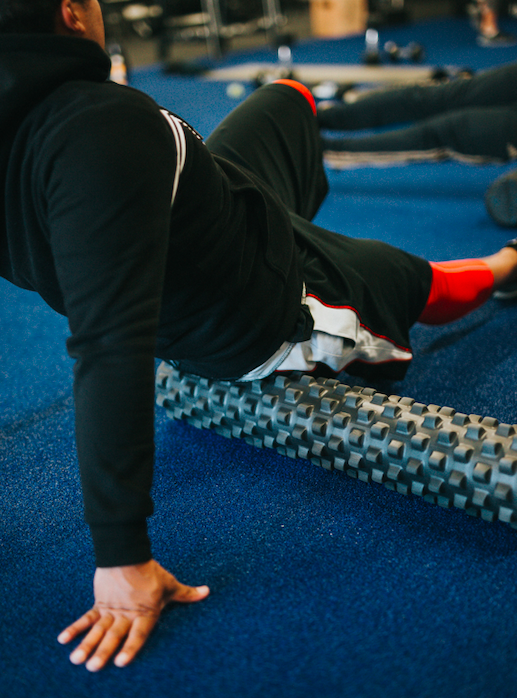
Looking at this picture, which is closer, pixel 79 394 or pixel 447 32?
pixel 79 394

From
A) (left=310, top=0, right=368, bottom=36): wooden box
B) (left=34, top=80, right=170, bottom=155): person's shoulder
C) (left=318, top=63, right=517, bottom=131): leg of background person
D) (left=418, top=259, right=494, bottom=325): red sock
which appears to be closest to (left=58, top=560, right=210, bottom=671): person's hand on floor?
(left=34, top=80, right=170, bottom=155): person's shoulder

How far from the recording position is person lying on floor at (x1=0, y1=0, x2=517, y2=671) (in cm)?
66

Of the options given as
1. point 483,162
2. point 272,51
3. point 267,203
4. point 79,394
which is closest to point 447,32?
point 272,51

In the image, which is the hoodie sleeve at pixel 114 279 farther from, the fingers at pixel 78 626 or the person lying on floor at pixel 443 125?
the person lying on floor at pixel 443 125

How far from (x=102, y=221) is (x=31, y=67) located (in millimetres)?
198

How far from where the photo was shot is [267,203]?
1.01 metres

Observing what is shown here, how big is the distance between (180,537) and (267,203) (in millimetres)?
553

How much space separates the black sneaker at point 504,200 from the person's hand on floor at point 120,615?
156 cm

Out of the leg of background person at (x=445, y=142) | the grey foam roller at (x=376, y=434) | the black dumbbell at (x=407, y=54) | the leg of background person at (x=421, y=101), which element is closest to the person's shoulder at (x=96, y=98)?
the grey foam roller at (x=376, y=434)

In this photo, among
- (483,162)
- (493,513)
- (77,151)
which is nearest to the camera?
(77,151)

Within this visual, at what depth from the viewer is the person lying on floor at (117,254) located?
26.1 inches

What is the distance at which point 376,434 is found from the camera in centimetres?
94

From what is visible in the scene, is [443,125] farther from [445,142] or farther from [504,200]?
[504,200]

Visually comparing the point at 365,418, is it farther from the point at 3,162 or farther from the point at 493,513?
the point at 3,162
